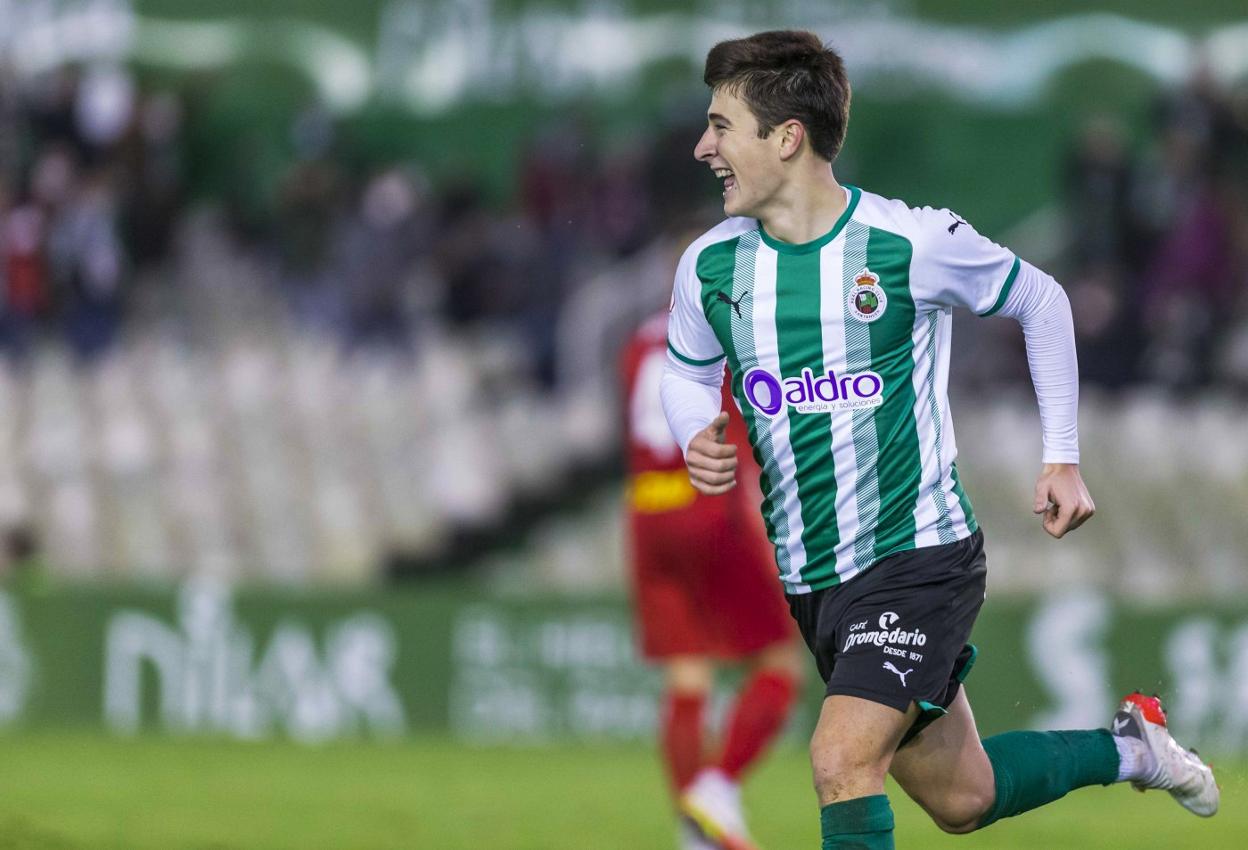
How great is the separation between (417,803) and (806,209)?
428 cm

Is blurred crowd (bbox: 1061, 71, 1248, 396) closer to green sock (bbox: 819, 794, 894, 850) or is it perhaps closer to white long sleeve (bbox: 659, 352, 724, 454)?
white long sleeve (bbox: 659, 352, 724, 454)

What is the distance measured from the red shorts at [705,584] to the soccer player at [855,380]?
227 centimetres

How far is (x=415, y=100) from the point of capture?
45.8 feet

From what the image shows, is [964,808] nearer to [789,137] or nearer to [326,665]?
[789,137]

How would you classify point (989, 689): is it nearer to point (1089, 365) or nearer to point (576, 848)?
point (1089, 365)

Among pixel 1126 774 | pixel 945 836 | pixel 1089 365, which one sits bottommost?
pixel 945 836

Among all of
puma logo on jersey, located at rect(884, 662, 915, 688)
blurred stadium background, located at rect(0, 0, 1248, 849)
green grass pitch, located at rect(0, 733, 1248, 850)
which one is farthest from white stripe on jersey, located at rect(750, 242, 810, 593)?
blurred stadium background, located at rect(0, 0, 1248, 849)

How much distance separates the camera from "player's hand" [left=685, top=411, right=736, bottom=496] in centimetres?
453

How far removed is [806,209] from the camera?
4.70 meters

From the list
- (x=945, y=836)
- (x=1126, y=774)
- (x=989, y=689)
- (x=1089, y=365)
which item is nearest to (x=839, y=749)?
(x=1126, y=774)

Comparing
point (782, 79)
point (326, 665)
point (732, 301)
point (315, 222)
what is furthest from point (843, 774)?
point (315, 222)

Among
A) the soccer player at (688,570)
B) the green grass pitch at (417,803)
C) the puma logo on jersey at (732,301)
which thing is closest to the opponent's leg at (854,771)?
the puma logo on jersey at (732,301)

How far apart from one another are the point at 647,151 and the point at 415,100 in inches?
69.3

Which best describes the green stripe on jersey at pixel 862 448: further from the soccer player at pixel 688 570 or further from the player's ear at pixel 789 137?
the soccer player at pixel 688 570
